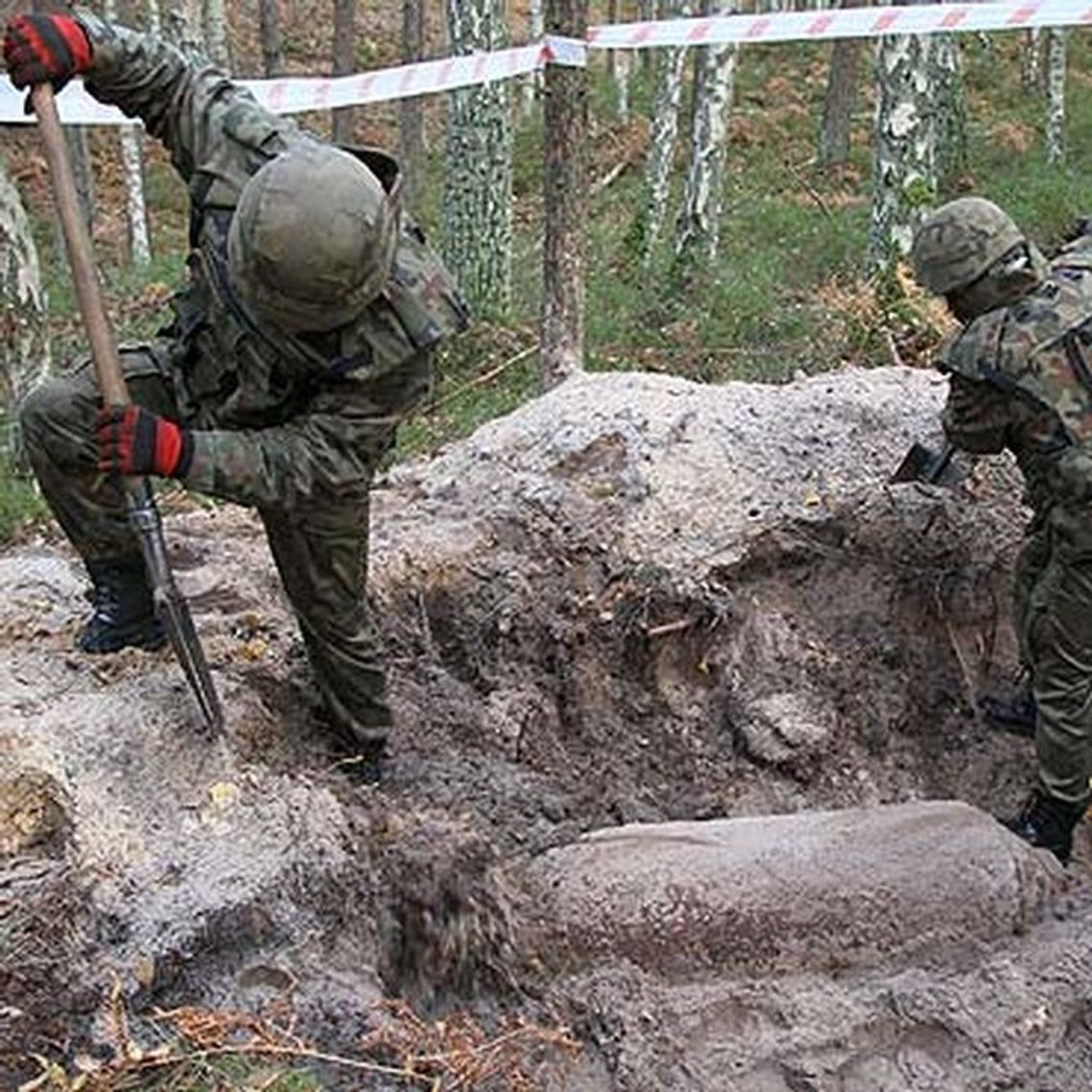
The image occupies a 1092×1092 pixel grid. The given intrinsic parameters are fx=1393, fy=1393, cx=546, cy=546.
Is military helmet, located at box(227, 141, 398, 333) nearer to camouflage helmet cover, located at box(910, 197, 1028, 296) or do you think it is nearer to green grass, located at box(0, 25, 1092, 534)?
camouflage helmet cover, located at box(910, 197, 1028, 296)

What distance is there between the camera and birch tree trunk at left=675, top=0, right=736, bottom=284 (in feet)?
41.1

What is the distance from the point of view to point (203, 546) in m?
5.30

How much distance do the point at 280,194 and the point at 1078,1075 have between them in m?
3.05

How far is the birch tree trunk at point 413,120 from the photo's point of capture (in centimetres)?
1788

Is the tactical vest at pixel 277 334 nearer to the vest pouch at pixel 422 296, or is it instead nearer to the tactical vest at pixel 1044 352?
the vest pouch at pixel 422 296

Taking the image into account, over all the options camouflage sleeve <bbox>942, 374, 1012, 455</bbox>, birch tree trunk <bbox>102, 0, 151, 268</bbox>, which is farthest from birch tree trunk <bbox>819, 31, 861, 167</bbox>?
camouflage sleeve <bbox>942, 374, 1012, 455</bbox>

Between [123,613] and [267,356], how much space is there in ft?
3.57

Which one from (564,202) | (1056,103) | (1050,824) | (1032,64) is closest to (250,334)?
(1050,824)

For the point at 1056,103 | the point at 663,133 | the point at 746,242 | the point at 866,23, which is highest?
the point at 866,23

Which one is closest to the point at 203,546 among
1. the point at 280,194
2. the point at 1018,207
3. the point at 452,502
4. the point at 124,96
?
the point at 452,502

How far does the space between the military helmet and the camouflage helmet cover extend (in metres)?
1.74

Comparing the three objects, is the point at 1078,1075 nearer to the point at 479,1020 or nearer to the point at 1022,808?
the point at 1022,808

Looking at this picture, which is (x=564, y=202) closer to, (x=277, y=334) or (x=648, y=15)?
(x=277, y=334)

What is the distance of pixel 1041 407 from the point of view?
4180 mm
